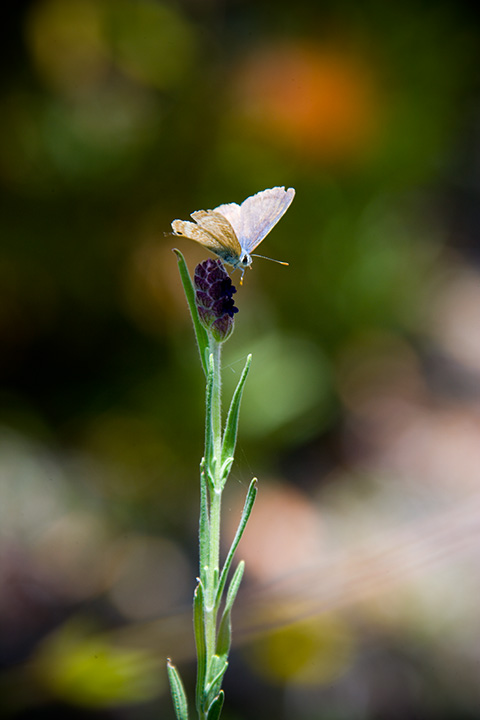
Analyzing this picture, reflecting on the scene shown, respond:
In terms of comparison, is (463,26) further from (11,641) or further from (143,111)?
(11,641)


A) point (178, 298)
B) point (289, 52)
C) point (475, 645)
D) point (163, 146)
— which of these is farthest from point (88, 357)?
point (475, 645)

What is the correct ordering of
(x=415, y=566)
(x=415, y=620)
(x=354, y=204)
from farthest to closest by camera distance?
(x=354, y=204) → (x=415, y=566) → (x=415, y=620)

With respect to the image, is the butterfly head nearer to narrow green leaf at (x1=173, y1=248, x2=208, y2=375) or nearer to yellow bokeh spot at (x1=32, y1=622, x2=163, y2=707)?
narrow green leaf at (x1=173, y1=248, x2=208, y2=375)

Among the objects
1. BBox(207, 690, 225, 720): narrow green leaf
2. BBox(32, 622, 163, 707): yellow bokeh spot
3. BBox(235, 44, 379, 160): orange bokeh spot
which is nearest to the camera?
BBox(207, 690, 225, 720): narrow green leaf

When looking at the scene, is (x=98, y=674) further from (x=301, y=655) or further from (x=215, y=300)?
(x=215, y=300)

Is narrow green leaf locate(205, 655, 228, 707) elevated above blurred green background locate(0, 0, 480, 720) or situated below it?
below

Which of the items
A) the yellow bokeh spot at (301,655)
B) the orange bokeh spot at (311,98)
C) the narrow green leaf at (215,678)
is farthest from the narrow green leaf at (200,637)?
the orange bokeh spot at (311,98)

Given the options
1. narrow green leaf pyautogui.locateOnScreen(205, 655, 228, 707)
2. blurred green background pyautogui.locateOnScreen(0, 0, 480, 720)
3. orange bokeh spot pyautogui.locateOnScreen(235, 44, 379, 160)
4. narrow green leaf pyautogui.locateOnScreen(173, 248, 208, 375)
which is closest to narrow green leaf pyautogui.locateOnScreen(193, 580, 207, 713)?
narrow green leaf pyautogui.locateOnScreen(205, 655, 228, 707)
